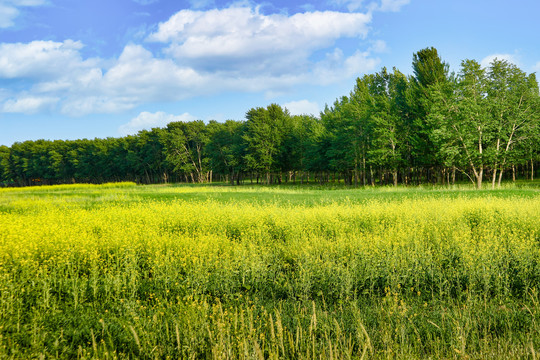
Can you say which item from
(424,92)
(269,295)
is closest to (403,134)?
(424,92)

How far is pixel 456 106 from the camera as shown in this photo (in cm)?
3731

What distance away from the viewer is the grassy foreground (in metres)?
5.07

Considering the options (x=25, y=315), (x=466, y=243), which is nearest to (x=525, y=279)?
(x=466, y=243)

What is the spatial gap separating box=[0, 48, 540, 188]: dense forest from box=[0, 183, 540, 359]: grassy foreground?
27592mm

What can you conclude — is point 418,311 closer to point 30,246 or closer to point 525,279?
point 525,279

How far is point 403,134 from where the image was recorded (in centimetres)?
4416

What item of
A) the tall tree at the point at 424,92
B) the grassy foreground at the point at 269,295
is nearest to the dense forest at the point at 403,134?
A: the tall tree at the point at 424,92

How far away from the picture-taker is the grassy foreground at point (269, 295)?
507 centimetres

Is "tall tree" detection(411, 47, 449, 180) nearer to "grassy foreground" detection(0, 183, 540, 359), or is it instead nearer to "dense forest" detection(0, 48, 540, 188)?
"dense forest" detection(0, 48, 540, 188)

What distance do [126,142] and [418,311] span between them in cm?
10258

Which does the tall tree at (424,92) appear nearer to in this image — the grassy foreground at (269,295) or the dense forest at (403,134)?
the dense forest at (403,134)

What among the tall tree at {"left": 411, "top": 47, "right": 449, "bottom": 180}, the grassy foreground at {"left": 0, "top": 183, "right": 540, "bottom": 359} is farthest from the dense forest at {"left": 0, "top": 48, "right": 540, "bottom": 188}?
the grassy foreground at {"left": 0, "top": 183, "right": 540, "bottom": 359}

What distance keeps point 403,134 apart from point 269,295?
137 feet

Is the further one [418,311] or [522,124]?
[522,124]
